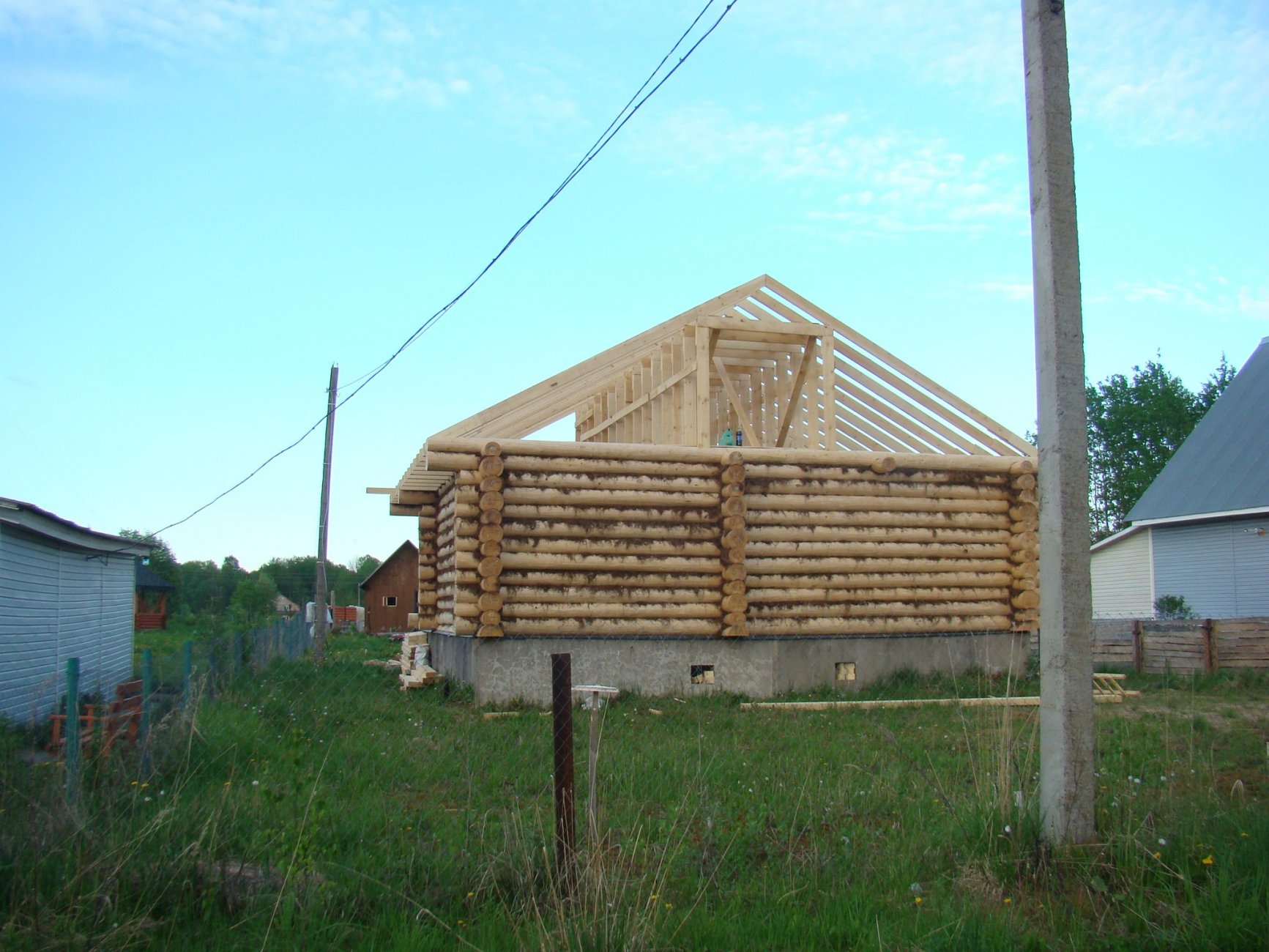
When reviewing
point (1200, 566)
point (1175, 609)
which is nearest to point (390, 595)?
point (1175, 609)

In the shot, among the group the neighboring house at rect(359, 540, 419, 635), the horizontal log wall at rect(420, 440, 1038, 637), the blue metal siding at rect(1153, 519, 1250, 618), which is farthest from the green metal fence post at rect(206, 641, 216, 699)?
the neighboring house at rect(359, 540, 419, 635)

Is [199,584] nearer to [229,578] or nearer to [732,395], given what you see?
[229,578]

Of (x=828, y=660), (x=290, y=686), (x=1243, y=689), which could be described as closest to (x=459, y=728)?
(x=290, y=686)

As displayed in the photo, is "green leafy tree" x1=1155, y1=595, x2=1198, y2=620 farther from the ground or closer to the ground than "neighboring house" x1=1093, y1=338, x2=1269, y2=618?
closer to the ground

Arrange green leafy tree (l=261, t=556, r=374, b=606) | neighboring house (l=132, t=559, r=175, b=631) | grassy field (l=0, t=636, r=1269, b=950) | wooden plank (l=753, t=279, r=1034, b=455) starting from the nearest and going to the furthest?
grassy field (l=0, t=636, r=1269, b=950)
wooden plank (l=753, t=279, r=1034, b=455)
neighboring house (l=132, t=559, r=175, b=631)
green leafy tree (l=261, t=556, r=374, b=606)

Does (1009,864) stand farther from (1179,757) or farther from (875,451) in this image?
(875,451)

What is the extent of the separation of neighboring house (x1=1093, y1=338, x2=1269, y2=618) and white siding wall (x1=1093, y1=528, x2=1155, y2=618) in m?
0.06

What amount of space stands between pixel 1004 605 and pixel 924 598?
4.66ft

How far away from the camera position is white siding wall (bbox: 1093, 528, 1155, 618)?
28.4 m

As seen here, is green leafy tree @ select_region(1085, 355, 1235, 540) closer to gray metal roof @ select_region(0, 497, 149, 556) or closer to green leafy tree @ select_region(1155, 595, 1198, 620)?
green leafy tree @ select_region(1155, 595, 1198, 620)

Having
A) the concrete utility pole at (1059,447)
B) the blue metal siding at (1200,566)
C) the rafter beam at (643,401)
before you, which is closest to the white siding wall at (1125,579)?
the blue metal siding at (1200,566)

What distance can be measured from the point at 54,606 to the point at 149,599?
4099 centimetres

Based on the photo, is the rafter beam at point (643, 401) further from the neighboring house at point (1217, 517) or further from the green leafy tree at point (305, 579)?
the green leafy tree at point (305, 579)

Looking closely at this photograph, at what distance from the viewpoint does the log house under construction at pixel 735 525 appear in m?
13.5
